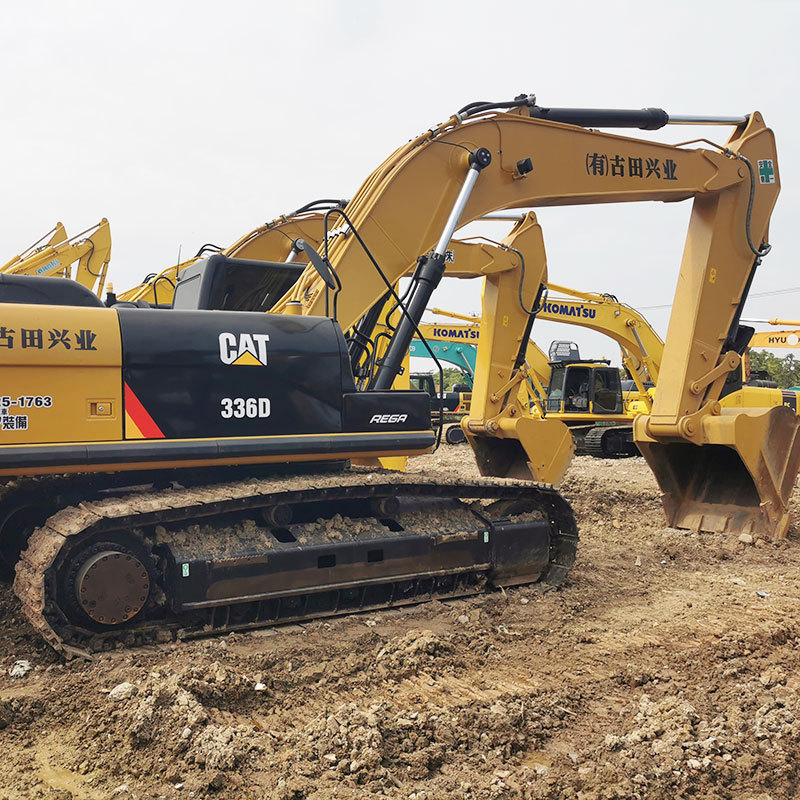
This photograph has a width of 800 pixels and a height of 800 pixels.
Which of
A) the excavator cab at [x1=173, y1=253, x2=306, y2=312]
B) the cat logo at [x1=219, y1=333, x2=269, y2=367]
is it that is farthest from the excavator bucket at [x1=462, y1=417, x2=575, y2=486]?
the cat logo at [x1=219, y1=333, x2=269, y2=367]

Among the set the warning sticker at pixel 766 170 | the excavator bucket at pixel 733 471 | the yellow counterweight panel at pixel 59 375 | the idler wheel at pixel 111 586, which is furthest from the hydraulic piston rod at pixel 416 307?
the warning sticker at pixel 766 170

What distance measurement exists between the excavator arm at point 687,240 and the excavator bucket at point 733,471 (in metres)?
0.01

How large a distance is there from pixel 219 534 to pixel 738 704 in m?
2.84

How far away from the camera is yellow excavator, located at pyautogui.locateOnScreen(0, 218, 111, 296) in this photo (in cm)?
1517

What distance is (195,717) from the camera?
3496mm

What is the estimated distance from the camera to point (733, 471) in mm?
8227

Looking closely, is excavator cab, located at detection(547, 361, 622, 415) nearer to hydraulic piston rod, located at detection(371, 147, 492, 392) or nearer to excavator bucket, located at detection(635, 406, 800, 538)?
excavator bucket, located at detection(635, 406, 800, 538)

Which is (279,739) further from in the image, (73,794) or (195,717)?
(73,794)

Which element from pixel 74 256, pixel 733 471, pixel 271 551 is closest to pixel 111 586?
pixel 271 551

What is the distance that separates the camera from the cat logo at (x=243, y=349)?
4.90 m

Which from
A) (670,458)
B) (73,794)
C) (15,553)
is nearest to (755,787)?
(73,794)

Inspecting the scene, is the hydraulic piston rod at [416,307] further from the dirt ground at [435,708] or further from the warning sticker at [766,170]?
the warning sticker at [766,170]

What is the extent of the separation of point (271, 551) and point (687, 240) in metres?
5.83

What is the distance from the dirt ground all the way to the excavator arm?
198cm
